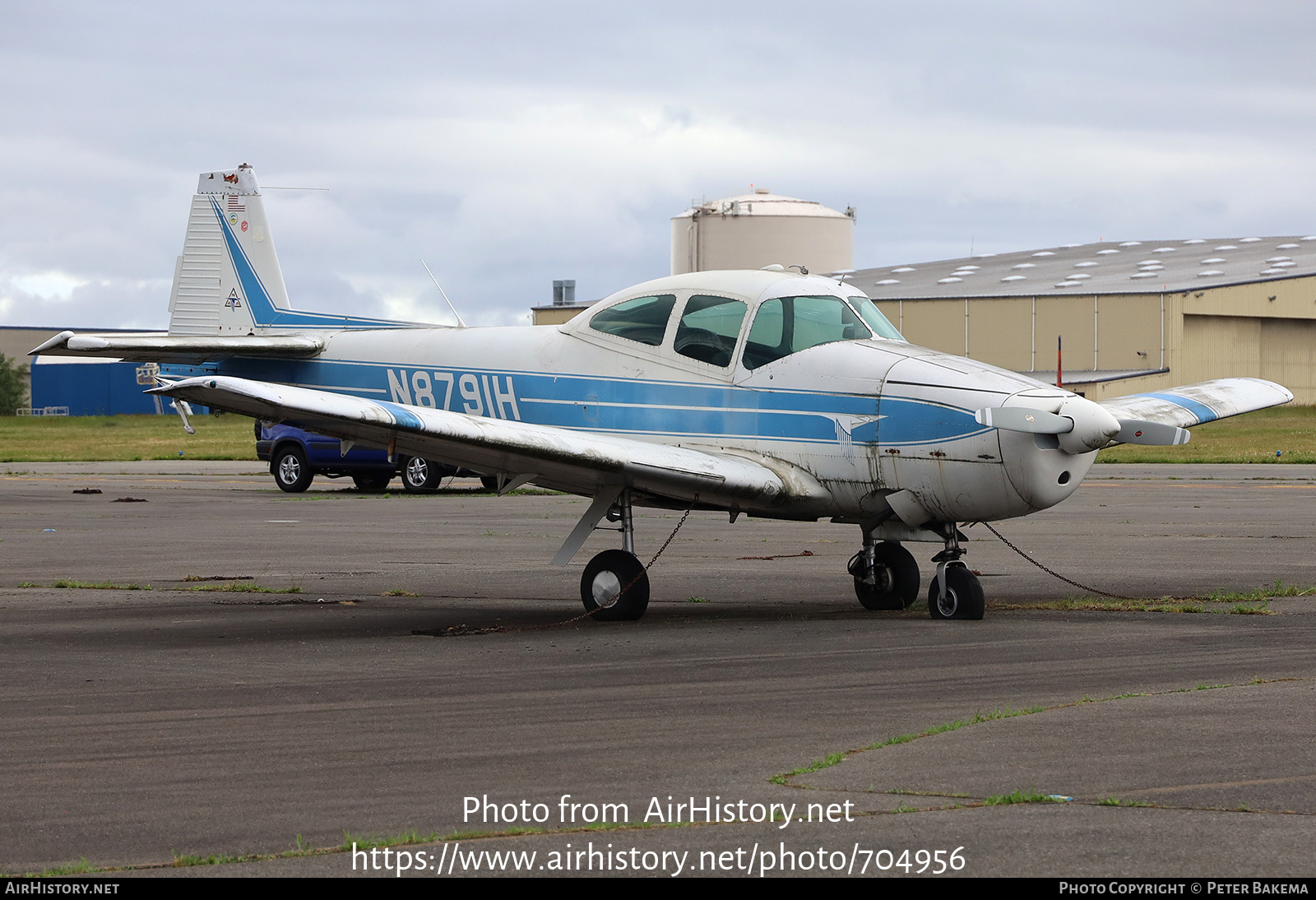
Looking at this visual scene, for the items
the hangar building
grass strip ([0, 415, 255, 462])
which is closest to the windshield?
grass strip ([0, 415, 255, 462])

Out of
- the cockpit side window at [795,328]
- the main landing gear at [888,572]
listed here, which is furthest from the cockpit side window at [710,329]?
the main landing gear at [888,572]

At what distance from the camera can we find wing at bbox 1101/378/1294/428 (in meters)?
13.6

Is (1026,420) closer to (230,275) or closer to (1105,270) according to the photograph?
(230,275)

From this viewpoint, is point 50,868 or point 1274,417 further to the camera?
point 1274,417

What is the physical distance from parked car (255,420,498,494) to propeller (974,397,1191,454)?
18590 mm

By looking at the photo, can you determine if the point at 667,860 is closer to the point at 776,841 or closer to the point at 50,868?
the point at 776,841

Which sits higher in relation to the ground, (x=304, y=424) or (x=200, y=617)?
(x=304, y=424)

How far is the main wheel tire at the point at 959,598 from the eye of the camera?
11.4 metres

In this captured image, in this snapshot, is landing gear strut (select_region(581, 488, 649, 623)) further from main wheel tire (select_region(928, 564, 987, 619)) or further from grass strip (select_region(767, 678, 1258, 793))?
grass strip (select_region(767, 678, 1258, 793))

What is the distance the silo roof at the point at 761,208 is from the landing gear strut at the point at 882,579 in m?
64.3

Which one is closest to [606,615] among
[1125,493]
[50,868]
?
[50,868]

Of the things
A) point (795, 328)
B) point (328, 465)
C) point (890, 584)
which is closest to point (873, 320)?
point (795, 328)

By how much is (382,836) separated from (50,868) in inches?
44.4

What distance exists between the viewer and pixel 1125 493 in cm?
2658
